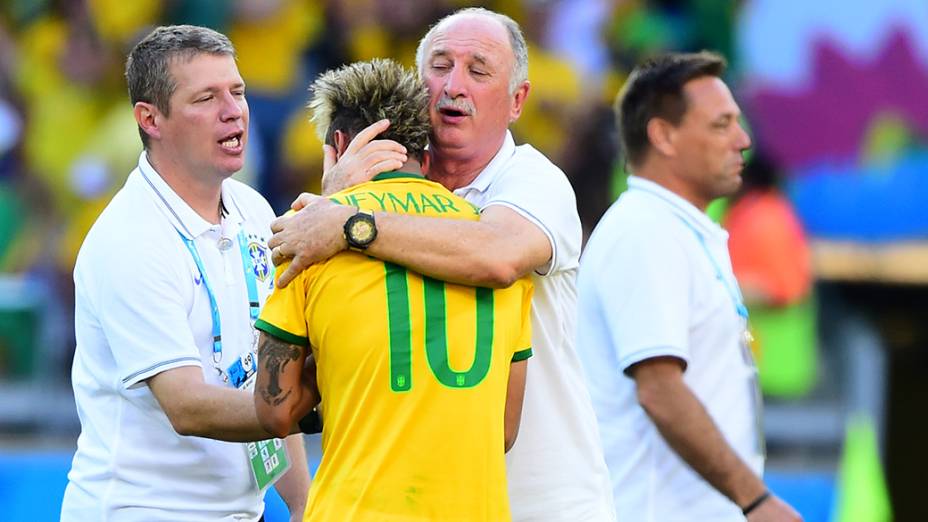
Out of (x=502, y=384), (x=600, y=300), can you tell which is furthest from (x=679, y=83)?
(x=502, y=384)

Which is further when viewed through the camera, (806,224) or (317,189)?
(806,224)

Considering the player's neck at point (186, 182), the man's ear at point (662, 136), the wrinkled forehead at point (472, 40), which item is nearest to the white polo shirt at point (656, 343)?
the man's ear at point (662, 136)

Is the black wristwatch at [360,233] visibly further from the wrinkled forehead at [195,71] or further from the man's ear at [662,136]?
the man's ear at [662,136]

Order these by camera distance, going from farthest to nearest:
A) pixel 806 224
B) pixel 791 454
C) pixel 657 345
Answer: pixel 806 224 < pixel 791 454 < pixel 657 345

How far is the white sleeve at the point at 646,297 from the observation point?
4.62 metres

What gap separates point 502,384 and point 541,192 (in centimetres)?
53

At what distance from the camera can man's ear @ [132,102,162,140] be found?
3930 millimetres

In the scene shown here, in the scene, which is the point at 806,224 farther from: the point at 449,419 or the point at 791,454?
the point at 449,419

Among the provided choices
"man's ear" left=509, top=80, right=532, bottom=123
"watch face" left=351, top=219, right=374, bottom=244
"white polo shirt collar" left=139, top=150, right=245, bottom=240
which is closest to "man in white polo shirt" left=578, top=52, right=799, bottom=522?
"man's ear" left=509, top=80, right=532, bottom=123

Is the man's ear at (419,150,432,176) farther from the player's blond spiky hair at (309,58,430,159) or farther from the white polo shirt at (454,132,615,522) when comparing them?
the white polo shirt at (454,132,615,522)

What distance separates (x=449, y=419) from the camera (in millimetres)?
3346

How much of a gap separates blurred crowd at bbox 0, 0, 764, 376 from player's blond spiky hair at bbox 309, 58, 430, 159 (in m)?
4.42

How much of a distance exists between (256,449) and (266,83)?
467cm

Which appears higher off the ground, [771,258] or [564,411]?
[771,258]
